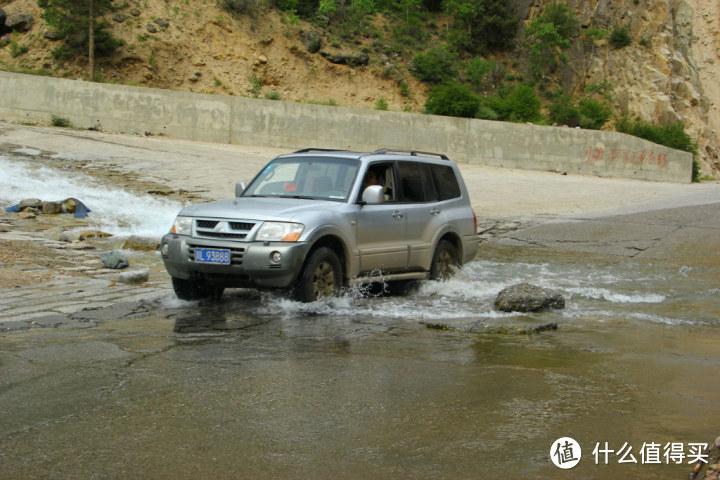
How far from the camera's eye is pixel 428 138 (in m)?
29.4

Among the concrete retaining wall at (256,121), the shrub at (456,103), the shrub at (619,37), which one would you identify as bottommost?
the concrete retaining wall at (256,121)

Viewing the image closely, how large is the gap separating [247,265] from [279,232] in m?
0.47

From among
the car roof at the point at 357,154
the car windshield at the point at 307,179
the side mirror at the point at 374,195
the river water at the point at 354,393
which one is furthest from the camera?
the car roof at the point at 357,154

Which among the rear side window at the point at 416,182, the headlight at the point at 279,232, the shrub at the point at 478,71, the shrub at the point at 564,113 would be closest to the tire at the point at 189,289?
the headlight at the point at 279,232

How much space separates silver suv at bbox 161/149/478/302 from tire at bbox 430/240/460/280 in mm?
16

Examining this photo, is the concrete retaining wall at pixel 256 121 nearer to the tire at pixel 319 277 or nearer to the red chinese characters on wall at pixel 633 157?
the red chinese characters on wall at pixel 633 157

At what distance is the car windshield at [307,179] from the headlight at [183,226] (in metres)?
1.10

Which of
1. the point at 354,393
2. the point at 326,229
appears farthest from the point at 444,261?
the point at 354,393

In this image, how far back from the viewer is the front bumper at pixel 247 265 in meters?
7.69

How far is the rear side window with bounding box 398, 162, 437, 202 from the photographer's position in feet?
32.3

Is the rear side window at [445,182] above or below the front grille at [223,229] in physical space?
above

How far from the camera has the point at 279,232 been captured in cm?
786

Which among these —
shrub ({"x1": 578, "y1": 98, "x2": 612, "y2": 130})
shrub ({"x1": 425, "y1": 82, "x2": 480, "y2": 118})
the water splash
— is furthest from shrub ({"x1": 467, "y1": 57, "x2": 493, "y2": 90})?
the water splash

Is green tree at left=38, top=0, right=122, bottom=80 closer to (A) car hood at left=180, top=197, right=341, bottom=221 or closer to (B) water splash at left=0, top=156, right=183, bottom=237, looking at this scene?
(B) water splash at left=0, top=156, right=183, bottom=237
